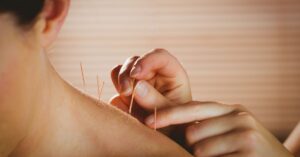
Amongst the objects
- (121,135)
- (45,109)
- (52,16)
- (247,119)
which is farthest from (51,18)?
(247,119)

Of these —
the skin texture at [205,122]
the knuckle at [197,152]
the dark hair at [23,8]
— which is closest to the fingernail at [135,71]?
the skin texture at [205,122]

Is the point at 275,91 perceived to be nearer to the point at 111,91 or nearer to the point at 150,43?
the point at 150,43

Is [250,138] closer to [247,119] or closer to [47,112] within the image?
[247,119]

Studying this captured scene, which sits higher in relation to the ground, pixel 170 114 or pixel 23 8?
pixel 23 8

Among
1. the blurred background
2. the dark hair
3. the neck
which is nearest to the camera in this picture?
the dark hair

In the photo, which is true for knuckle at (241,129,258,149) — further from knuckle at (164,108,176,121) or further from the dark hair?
the dark hair

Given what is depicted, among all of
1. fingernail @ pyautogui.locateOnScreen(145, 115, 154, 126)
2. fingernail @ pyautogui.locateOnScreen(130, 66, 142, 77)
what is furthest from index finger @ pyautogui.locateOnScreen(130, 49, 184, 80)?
fingernail @ pyautogui.locateOnScreen(145, 115, 154, 126)

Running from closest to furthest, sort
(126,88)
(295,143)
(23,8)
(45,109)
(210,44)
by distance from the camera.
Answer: (23,8)
(45,109)
(126,88)
(295,143)
(210,44)

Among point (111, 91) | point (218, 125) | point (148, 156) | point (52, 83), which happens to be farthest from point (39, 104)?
point (111, 91)
